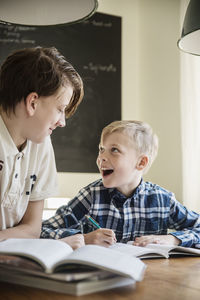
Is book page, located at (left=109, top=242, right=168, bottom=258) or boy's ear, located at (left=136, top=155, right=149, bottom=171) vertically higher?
boy's ear, located at (left=136, top=155, right=149, bottom=171)

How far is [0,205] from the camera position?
1271mm

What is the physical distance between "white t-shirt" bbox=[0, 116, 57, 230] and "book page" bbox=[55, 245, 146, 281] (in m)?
0.56

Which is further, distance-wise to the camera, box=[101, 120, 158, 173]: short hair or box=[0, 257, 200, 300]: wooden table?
box=[101, 120, 158, 173]: short hair

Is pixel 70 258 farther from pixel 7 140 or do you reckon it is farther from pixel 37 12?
pixel 37 12

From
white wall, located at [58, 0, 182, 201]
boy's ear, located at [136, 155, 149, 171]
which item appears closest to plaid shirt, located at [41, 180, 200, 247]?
boy's ear, located at [136, 155, 149, 171]

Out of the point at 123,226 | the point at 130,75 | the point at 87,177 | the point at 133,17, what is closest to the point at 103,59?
the point at 130,75

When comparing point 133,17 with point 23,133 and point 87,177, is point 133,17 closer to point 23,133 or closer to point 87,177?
point 87,177

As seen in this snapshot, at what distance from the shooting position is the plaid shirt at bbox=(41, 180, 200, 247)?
60.2 inches

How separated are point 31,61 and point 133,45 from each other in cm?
227

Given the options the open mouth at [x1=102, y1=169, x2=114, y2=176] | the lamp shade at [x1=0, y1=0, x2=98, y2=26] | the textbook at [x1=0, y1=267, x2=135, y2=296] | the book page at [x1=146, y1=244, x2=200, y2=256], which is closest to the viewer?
the textbook at [x1=0, y1=267, x2=135, y2=296]

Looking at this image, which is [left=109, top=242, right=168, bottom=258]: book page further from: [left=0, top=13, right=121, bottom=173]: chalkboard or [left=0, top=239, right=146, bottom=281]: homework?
[left=0, top=13, right=121, bottom=173]: chalkboard

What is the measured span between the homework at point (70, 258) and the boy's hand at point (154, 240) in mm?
465

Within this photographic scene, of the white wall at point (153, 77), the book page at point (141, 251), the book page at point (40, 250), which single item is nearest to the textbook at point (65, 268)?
the book page at point (40, 250)

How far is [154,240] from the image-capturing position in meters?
1.26
